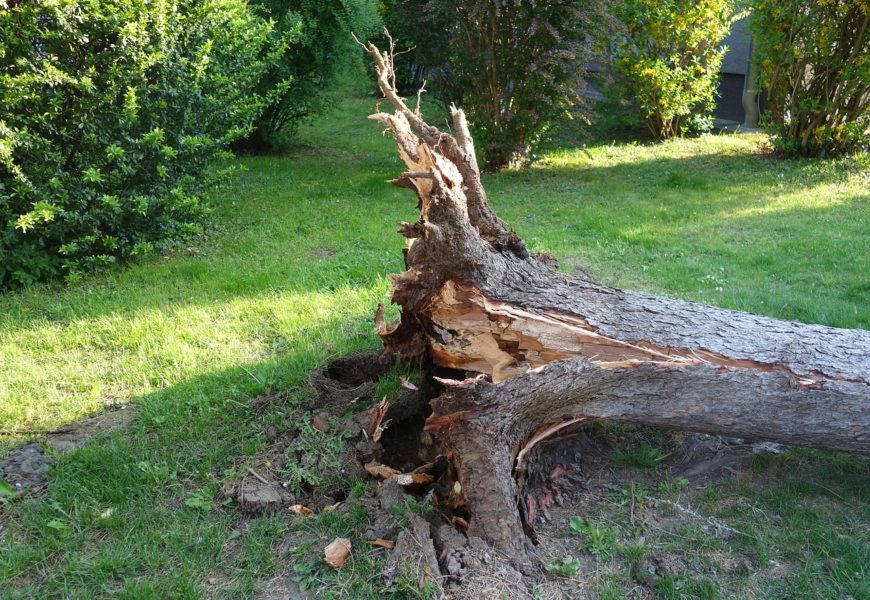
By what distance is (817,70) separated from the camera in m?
9.36

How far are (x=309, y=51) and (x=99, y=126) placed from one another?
18.4 feet

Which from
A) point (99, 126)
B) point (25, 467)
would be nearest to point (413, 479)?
point (25, 467)

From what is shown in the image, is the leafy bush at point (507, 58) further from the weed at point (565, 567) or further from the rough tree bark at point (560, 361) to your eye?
the weed at point (565, 567)

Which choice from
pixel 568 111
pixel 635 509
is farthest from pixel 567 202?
pixel 635 509

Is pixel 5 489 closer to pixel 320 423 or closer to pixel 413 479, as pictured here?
pixel 320 423

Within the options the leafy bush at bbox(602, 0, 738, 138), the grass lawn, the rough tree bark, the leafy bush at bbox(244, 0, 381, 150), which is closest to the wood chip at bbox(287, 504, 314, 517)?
the grass lawn

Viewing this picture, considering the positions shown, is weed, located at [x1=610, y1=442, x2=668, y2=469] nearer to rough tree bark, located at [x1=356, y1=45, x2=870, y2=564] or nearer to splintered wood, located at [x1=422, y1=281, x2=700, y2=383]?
rough tree bark, located at [x1=356, y1=45, x2=870, y2=564]

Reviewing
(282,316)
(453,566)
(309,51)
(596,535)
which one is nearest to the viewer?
(453,566)

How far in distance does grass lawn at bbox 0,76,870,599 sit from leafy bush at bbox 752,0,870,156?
1.67ft

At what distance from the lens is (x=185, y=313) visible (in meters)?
5.34

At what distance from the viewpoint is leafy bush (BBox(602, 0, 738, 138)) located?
10.4 metres

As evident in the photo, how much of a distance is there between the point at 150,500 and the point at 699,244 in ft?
18.0

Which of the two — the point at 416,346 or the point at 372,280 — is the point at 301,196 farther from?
the point at 416,346

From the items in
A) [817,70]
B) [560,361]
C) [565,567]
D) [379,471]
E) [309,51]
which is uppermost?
[309,51]
